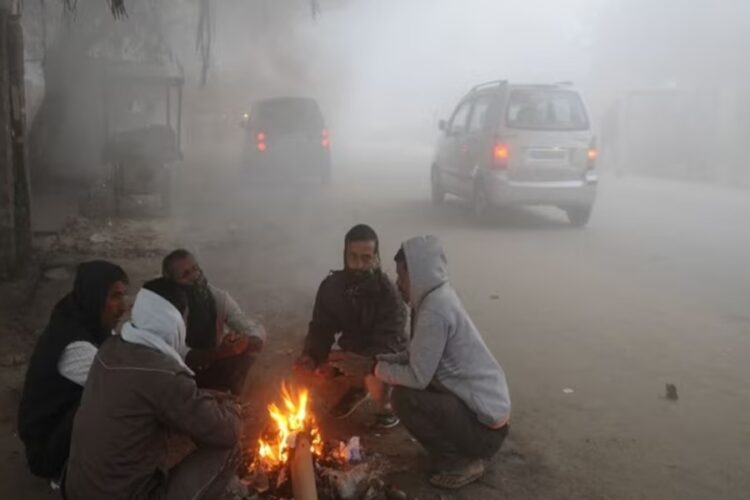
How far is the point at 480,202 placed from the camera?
37.7 ft

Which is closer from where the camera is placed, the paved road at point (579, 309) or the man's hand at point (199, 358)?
the paved road at point (579, 309)

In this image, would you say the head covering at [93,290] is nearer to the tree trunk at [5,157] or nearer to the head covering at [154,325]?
the head covering at [154,325]

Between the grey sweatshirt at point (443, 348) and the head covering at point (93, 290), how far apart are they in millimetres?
1319

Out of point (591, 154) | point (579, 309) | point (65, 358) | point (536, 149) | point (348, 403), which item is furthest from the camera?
point (591, 154)

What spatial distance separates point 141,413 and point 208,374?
1.58 m

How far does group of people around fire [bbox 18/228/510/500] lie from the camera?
2.71m

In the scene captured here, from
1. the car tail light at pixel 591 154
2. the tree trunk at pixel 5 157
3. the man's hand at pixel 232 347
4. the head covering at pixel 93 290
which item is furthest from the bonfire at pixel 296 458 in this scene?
the car tail light at pixel 591 154

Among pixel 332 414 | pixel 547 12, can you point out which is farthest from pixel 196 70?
pixel 547 12

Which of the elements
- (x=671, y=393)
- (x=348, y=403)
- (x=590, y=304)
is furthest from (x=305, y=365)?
(x=590, y=304)

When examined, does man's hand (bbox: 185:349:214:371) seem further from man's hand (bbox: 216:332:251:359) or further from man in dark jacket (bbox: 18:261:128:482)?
man in dark jacket (bbox: 18:261:128:482)

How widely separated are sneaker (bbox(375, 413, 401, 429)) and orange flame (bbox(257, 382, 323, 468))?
70 cm

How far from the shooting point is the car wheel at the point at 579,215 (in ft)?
37.3

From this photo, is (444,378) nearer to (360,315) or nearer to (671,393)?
(360,315)

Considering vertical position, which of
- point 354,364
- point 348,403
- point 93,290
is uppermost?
point 93,290
